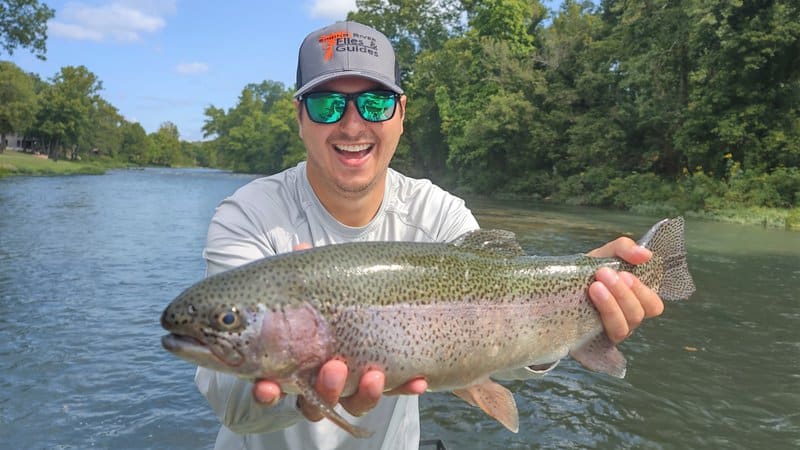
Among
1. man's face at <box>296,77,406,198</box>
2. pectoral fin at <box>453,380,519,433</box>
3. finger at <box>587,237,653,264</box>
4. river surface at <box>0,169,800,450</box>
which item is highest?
man's face at <box>296,77,406,198</box>

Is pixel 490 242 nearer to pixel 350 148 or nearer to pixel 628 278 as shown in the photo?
pixel 628 278

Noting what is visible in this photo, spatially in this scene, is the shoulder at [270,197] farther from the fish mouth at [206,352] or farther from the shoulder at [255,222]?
the fish mouth at [206,352]

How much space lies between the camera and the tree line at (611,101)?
28.3 metres

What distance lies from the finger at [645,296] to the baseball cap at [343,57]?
1.55 metres

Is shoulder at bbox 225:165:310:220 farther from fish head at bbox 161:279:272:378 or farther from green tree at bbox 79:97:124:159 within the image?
green tree at bbox 79:97:124:159

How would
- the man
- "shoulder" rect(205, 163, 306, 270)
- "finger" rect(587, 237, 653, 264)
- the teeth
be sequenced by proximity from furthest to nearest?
1. "finger" rect(587, 237, 653, 264)
2. the teeth
3. the man
4. "shoulder" rect(205, 163, 306, 270)

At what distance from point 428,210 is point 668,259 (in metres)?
1.36

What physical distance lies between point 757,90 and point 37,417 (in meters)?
32.3

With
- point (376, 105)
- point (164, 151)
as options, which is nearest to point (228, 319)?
point (376, 105)

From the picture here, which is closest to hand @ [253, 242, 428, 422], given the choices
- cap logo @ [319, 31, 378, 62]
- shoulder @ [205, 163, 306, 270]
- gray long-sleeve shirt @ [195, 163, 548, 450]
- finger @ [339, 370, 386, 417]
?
finger @ [339, 370, 386, 417]

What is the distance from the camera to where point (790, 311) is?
1117 cm

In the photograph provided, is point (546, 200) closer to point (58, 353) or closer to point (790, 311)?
point (790, 311)

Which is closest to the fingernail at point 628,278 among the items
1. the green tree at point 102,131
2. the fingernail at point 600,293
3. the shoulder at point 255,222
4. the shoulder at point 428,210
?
the fingernail at point 600,293

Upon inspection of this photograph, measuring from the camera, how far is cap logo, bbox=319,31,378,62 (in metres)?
2.97
